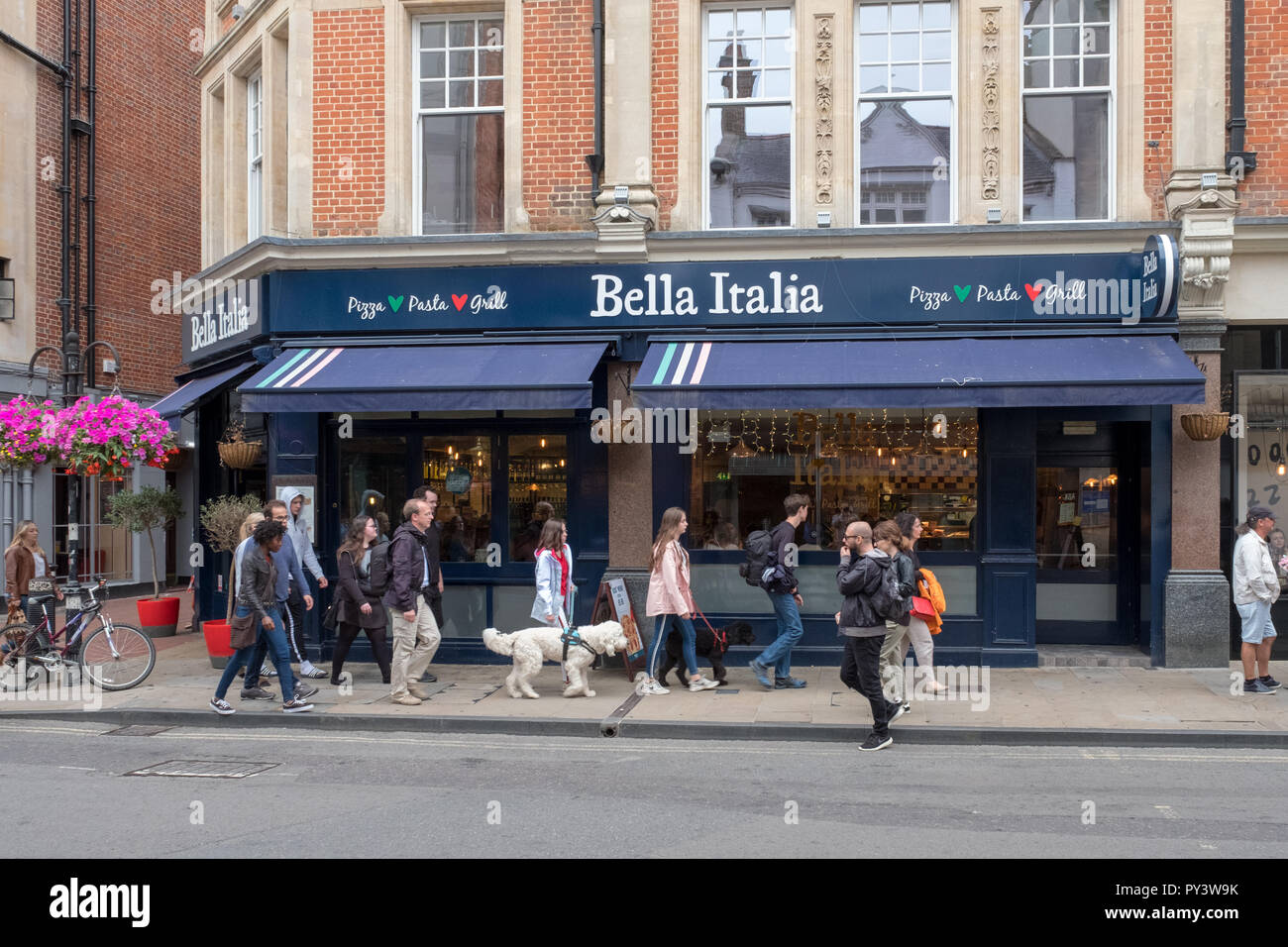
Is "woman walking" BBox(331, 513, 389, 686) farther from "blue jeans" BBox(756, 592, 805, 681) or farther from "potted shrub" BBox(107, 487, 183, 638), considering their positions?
"potted shrub" BBox(107, 487, 183, 638)

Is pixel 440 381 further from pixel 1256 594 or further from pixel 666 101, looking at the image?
pixel 1256 594

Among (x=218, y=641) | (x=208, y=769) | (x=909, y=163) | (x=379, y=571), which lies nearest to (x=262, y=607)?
(x=379, y=571)

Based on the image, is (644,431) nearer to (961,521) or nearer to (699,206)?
(699,206)

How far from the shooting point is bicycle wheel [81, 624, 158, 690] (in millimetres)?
10844

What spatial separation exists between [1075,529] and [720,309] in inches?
190

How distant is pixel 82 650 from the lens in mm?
10789

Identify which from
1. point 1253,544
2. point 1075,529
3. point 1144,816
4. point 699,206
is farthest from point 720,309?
point 1144,816

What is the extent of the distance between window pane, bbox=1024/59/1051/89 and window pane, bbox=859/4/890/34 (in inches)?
64.6

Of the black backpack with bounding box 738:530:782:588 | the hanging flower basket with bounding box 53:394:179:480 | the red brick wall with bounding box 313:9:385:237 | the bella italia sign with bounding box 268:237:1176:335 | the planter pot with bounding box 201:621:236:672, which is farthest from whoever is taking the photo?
the red brick wall with bounding box 313:9:385:237

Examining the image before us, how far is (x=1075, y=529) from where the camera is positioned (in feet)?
41.5

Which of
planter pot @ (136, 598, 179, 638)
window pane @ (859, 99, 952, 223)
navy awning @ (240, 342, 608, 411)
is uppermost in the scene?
window pane @ (859, 99, 952, 223)

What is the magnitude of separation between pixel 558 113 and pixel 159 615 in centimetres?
838

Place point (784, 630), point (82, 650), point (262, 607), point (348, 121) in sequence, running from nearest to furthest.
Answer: point (262, 607), point (784, 630), point (82, 650), point (348, 121)

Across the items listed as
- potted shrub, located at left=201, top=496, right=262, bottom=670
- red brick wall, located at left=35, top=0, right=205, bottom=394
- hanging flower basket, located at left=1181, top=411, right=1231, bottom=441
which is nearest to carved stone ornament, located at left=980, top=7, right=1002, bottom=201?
hanging flower basket, located at left=1181, top=411, right=1231, bottom=441
